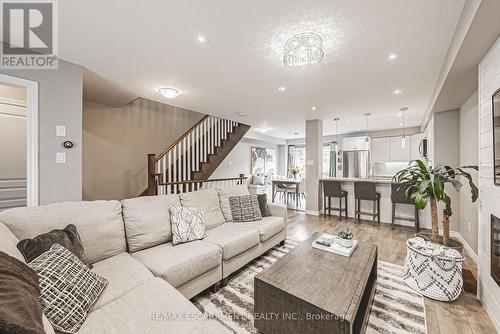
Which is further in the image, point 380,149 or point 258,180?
point 258,180

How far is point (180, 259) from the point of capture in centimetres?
172

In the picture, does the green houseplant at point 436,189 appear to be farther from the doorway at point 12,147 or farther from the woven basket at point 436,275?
the doorway at point 12,147

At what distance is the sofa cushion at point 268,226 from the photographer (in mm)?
2615

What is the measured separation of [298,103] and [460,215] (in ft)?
11.1

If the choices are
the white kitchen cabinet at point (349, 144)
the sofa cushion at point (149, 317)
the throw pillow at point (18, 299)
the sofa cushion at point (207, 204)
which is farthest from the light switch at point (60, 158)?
the white kitchen cabinet at point (349, 144)

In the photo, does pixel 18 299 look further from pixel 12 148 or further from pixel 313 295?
pixel 12 148

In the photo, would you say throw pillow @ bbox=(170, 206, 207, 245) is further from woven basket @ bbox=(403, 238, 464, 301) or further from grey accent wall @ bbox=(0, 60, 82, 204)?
woven basket @ bbox=(403, 238, 464, 301)

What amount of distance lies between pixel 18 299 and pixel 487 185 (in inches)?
127

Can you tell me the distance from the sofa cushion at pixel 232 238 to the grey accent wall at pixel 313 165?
319cm

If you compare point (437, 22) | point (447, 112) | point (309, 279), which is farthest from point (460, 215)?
point (309, 279)

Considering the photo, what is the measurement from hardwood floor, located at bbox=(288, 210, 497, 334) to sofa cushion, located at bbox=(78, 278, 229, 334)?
72.2 inches

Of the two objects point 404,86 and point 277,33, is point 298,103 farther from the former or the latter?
point 277,33

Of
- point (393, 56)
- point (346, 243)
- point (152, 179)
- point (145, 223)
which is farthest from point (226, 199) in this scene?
point (393, 56)

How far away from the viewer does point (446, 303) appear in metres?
1.89
